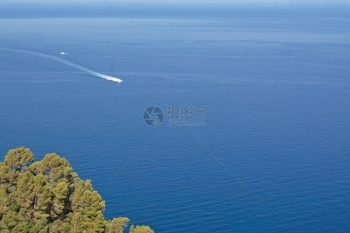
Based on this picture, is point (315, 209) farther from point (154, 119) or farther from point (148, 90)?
point (148, 90)

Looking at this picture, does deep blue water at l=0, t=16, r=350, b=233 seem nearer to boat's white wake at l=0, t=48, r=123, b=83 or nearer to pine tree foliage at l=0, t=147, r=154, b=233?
boat's white wake at l=0, t=48, r=123, b=83

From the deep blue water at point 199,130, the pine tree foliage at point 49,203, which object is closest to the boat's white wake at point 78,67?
the deep blue water at point 199,130

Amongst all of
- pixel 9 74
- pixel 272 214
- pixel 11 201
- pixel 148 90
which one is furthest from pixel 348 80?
pixel 11 201

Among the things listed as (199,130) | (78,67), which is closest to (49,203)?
(199,130)

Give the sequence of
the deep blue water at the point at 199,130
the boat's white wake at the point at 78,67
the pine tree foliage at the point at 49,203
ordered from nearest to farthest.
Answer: the pine tree foliage at the point at 49,203, the deep blue water at the point at 199,130, the boat's white wake at the point at 78,67

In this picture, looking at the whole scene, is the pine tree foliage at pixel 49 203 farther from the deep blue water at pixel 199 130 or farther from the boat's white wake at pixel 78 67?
the boat's white wake at pixel 78 67

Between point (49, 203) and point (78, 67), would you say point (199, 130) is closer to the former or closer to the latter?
point (49, 203)
